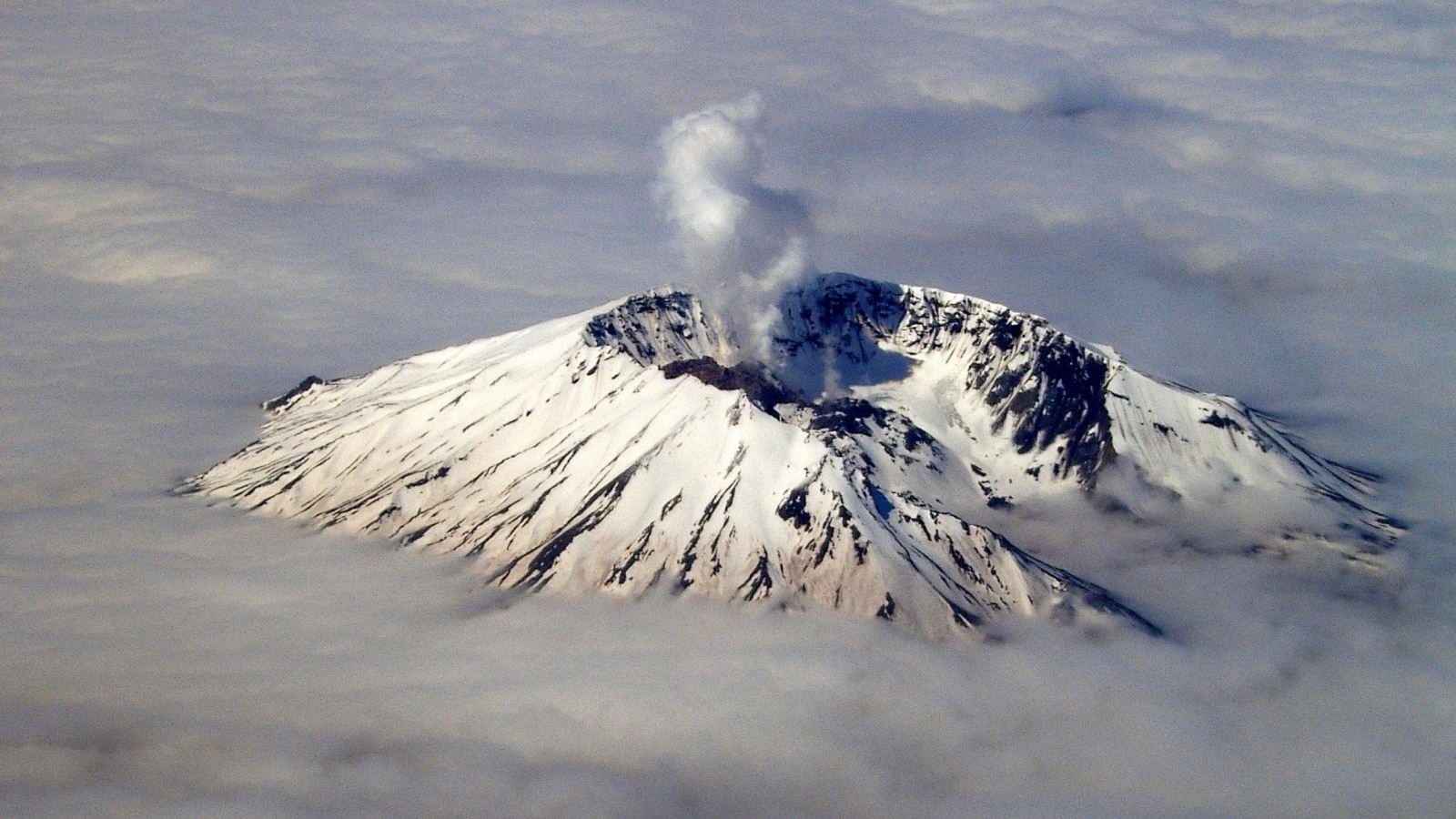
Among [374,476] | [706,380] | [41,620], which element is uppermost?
[706,380]

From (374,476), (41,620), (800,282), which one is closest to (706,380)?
(800,282)

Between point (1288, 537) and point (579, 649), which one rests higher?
point (1288, 537)

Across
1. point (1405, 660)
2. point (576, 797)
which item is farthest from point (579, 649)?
point (1405, 660)

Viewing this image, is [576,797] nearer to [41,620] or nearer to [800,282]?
[41,620]

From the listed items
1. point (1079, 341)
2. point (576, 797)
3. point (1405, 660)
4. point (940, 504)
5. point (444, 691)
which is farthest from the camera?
point (1079, 341)

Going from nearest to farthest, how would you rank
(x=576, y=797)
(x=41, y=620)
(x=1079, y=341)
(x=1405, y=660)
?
(x=576, y=797) → (x=41, y=620) → (x=1405, y=660) → (x=1079, y=341)

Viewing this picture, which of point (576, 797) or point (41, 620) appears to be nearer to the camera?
point (576, 797)
